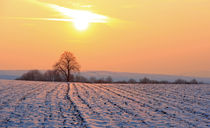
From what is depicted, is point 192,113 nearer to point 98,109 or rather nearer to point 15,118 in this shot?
point 98,109

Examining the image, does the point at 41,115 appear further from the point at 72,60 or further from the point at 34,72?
the point at 34,72

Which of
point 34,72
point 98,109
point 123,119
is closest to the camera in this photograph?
point 123,119

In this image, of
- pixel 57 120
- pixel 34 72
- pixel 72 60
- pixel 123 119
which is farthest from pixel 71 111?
pixel 34 72

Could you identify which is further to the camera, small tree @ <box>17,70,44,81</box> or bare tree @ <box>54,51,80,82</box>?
small tree @ <box>17,70,44,81</box>

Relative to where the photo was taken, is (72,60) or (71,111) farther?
(72,60)

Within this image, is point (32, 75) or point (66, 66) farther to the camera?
point (32, 75)

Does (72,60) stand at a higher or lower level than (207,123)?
higher

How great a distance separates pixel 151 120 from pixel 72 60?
75199mm

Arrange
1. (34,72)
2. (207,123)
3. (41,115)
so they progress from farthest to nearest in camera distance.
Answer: (34,72) < (41,115) < (207,123)

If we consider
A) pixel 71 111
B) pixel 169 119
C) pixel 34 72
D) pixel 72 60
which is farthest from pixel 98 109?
pixel 34 72

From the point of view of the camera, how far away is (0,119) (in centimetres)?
1419

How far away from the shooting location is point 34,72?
146375 millimetres

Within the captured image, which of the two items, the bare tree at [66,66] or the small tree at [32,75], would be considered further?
the small tree at [32,75]

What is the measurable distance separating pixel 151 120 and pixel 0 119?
26.6ft
